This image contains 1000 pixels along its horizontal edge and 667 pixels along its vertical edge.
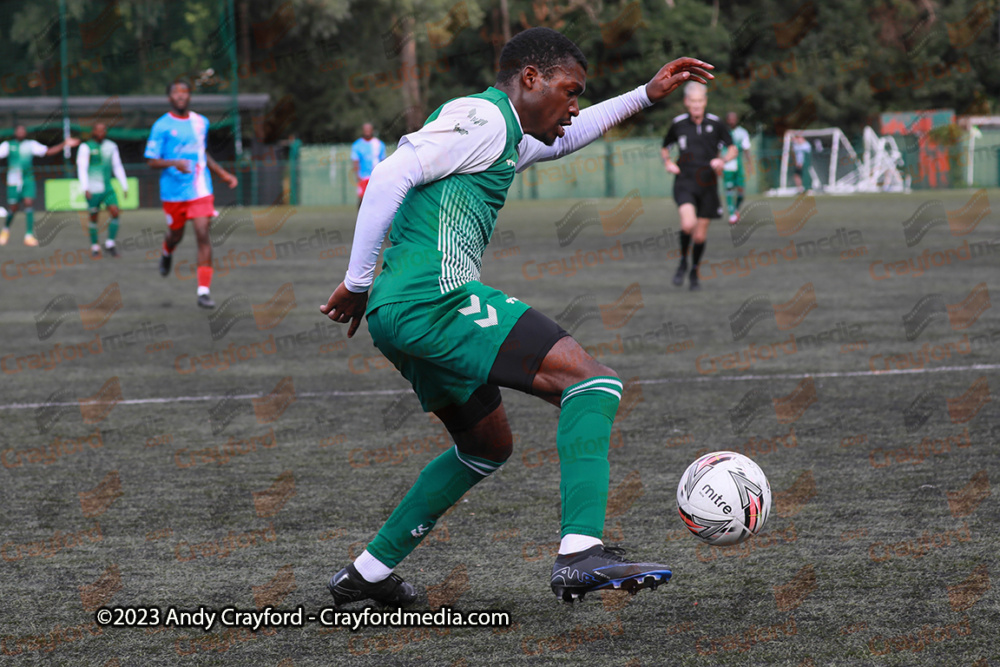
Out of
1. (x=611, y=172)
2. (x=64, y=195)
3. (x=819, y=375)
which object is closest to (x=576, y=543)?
(x=819, y=375)

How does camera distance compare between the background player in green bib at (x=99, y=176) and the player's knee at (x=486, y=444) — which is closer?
the player's knee at (x=486, y=444)

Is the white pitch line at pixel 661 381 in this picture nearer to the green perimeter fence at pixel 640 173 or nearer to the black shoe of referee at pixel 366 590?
the black shoe of referee at pixel 366 590

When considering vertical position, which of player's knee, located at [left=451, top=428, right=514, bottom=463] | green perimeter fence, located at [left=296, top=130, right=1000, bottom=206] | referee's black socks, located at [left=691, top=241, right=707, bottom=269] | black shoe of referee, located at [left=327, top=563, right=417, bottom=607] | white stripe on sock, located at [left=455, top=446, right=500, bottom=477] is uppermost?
player's knee, located at [left=451, top=428, right=514, bottom=463]

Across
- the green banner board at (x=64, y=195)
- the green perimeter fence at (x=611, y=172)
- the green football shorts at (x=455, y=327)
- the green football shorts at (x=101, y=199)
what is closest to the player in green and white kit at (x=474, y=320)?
the green football shorts at (x=455, y=327)

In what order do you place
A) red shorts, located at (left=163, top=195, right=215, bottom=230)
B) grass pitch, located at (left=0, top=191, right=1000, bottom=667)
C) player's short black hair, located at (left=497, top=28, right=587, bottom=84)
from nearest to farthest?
grass pitch, located at (left=0, top=191, right=1000, bottom=667) → player's short black hair, located at (left=497, top=28, right=587, bottom=84) → red shorts, located at (left=163, top=195, right=215, bottom=230)

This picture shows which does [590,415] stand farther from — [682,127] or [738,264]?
[738,264]

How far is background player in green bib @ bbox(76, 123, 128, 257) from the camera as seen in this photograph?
21.3 meters

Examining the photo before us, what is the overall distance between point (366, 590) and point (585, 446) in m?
→ 0.86

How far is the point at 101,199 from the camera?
22.2 meters

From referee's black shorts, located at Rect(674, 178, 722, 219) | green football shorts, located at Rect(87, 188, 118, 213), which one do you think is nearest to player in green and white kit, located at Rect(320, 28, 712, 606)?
referee's black shorts, located at Rect(674, 178, 722, 219)

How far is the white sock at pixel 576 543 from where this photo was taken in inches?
131

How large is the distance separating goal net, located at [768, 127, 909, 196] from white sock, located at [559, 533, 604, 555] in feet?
138

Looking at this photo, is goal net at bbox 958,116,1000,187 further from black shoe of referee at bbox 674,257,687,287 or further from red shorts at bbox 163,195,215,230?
red shorts at bbox 163,195,215,230

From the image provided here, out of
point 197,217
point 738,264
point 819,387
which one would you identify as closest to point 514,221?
point 738,264
